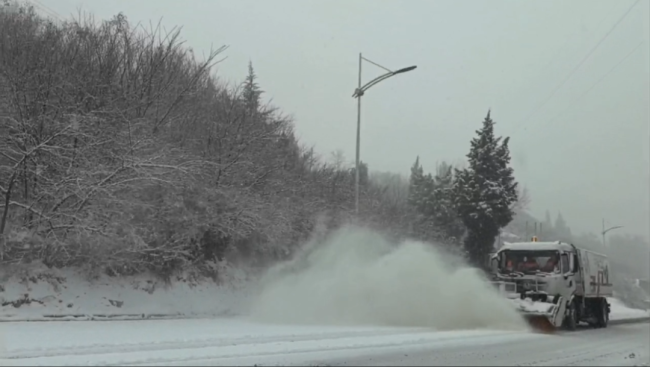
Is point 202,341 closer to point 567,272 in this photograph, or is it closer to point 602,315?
point 567,272

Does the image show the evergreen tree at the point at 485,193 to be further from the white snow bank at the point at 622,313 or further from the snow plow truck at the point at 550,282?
the snow plow truck at the point at 550,282

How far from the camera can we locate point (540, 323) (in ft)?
62.2

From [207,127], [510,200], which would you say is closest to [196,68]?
[207,127]

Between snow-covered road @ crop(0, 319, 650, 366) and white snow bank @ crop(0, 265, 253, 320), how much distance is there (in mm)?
1797

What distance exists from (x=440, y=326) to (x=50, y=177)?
1242cm

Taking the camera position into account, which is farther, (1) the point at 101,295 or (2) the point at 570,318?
(2) the point at 570,318

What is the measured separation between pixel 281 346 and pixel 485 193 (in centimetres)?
3857

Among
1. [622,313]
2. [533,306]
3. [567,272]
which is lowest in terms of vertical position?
[622,313]

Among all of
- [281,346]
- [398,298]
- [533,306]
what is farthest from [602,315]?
[281,346]

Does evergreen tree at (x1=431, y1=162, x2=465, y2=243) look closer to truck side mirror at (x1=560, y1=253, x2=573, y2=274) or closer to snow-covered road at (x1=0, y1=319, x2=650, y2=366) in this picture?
truck side mirror at (x1=560, y1=253, x2=573, y2=274)

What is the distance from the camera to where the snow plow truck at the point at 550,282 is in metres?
19.0

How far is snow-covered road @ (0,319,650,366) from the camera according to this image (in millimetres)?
10297

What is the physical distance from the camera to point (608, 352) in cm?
1384

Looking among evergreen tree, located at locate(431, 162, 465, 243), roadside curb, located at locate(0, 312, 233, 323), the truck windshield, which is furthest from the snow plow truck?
evergreen tree, located at locate(431, 162, 465, 243)
